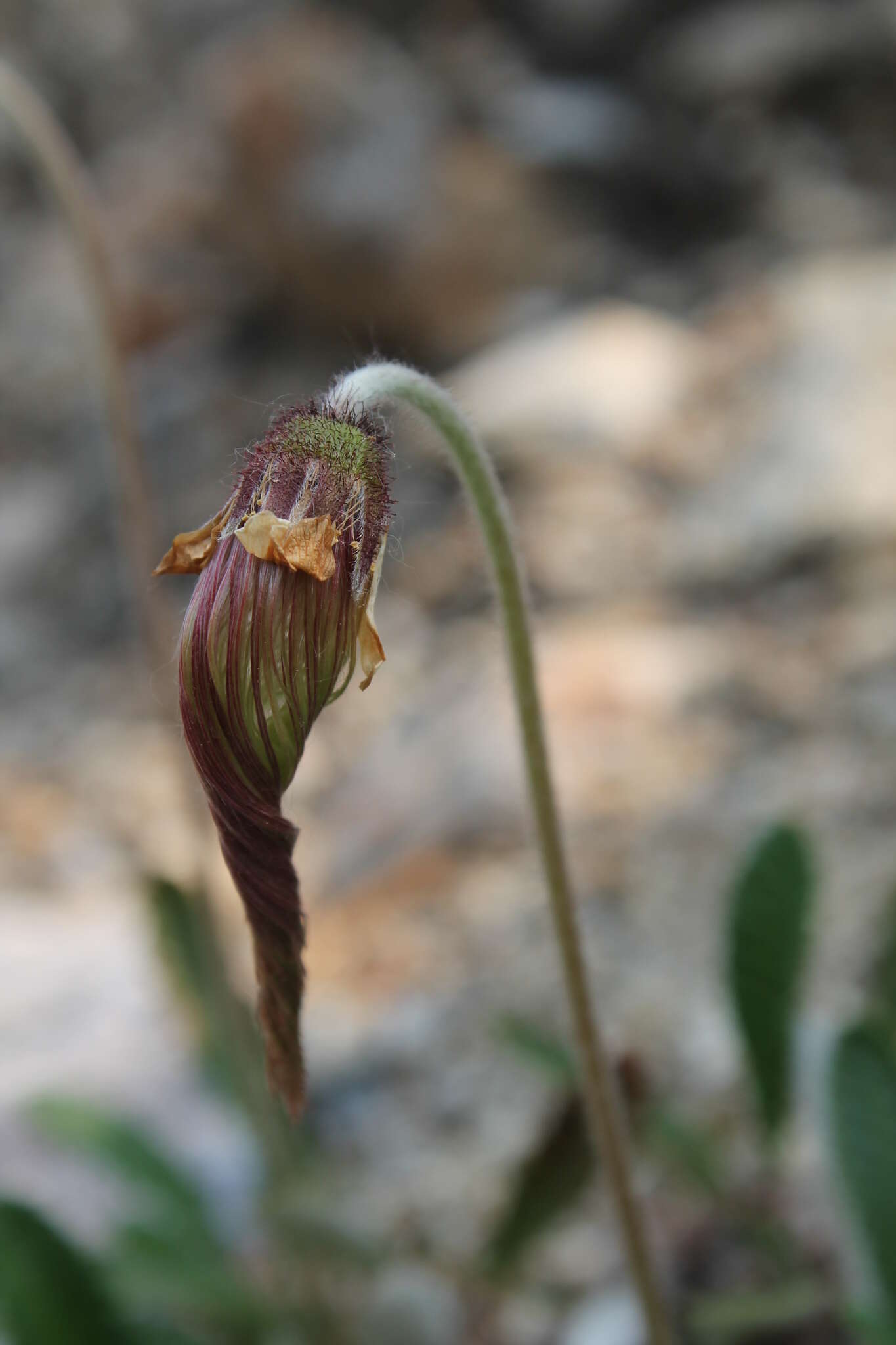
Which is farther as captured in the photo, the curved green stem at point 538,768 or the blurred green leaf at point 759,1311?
the blurred green leaf at point 759,1311

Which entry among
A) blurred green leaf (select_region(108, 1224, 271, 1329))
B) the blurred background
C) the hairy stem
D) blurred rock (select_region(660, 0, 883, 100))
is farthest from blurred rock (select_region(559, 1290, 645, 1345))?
blurred rock (select_region(660, 0, 883, 100))

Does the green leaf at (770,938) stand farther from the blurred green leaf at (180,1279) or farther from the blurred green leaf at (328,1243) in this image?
the blurred green leaf at (180,1279)

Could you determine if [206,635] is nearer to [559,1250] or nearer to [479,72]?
[559,1250]

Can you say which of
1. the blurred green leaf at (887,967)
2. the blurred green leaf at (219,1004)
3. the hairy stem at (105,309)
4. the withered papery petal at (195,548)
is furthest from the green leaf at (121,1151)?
the withered papery petal at (195,548)

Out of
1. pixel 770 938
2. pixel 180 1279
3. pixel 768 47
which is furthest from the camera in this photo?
pixel 768 47

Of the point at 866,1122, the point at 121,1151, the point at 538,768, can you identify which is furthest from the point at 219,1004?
the point at 538,768

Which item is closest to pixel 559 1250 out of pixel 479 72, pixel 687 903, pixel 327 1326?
pixel 327 1326

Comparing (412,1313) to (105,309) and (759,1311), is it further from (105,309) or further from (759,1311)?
(105,309)
